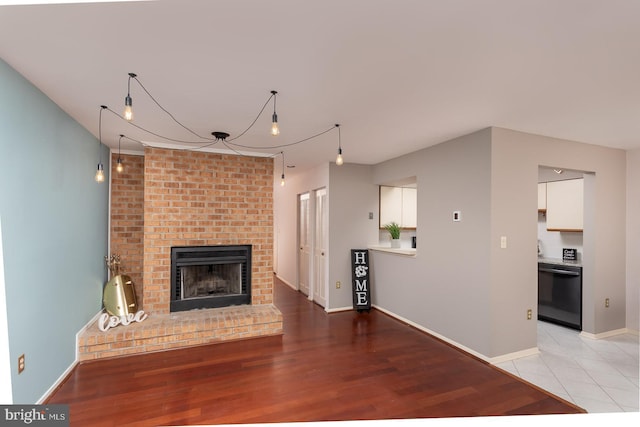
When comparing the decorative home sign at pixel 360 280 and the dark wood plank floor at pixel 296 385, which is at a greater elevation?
the decorative home sign at pixel 360 280

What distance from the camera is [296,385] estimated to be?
262 cm

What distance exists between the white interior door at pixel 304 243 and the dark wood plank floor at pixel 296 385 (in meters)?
2.23

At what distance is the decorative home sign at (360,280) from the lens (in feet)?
16.0

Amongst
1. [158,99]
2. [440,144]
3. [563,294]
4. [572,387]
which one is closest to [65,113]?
[158,99]

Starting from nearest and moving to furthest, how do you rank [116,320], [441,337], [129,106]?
1. [129,106]
2. [116,320]
3. [441,337]

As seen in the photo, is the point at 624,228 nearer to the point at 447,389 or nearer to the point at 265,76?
the point at 447,389

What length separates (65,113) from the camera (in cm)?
269

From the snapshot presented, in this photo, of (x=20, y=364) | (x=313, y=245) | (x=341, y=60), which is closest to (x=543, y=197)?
(x=313, y=245)

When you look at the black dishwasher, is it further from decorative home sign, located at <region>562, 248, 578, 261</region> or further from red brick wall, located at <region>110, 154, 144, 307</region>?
red brick wall, located at <region>110, 154, 144, 307</region>

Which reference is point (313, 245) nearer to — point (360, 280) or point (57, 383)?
point (360, 280)

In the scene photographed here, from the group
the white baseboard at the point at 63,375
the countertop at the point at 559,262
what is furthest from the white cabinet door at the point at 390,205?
the white baseboard at the point at 63,375

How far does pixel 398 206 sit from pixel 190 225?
11.2 ft

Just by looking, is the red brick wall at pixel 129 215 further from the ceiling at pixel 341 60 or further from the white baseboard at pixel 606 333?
the white baseboard at pixel 606 333

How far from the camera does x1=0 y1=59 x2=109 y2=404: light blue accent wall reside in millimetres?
1912
